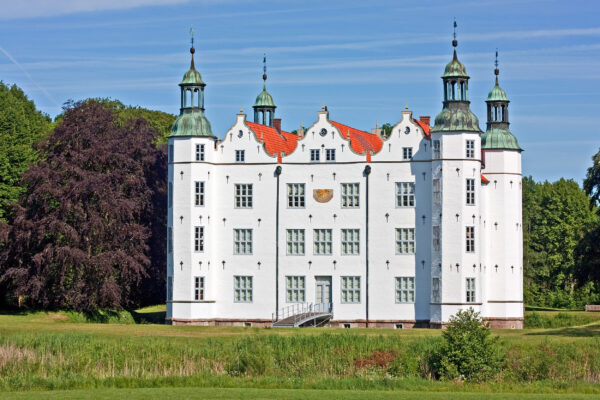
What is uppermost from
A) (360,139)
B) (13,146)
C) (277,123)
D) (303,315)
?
(277,123)

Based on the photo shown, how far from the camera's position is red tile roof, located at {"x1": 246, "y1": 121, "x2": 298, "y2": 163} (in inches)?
2630

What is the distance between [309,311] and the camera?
64.4m

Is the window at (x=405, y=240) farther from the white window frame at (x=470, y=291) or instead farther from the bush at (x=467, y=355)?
the bush at (x=467, y=355)

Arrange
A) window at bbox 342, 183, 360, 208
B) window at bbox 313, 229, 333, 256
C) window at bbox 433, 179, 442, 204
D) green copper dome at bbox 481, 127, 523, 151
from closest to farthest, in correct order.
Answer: window at bbox 433, 179, 442, 204, window at bbox 342, 183, 360, 208, window at bbox 313, 229, 333, 256, green copper dome at bbox 481, 127, 523, 151

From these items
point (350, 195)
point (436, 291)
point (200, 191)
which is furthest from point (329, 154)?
point (436, 291)

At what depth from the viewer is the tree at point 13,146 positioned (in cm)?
6694

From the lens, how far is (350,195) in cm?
6481

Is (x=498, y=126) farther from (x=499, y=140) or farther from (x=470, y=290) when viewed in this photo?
(x=470, y=290)

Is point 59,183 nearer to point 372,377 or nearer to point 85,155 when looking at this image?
point 85,155

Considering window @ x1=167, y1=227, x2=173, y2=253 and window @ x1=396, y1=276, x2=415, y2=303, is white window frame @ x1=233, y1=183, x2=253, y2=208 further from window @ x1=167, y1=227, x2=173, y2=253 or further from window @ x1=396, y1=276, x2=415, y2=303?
window @ x1=396, y1=276, x2=415, y2=303

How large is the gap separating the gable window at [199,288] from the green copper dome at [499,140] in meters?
17.7

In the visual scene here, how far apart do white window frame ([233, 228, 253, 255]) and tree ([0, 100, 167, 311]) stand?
16.2 feet

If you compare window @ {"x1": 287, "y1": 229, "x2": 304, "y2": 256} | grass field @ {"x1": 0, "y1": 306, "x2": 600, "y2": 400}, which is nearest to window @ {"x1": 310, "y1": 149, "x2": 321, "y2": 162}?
window @ {"x1": 287, "y1": 229, "x2": 304, "y2": 256}

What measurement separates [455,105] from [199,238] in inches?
628
